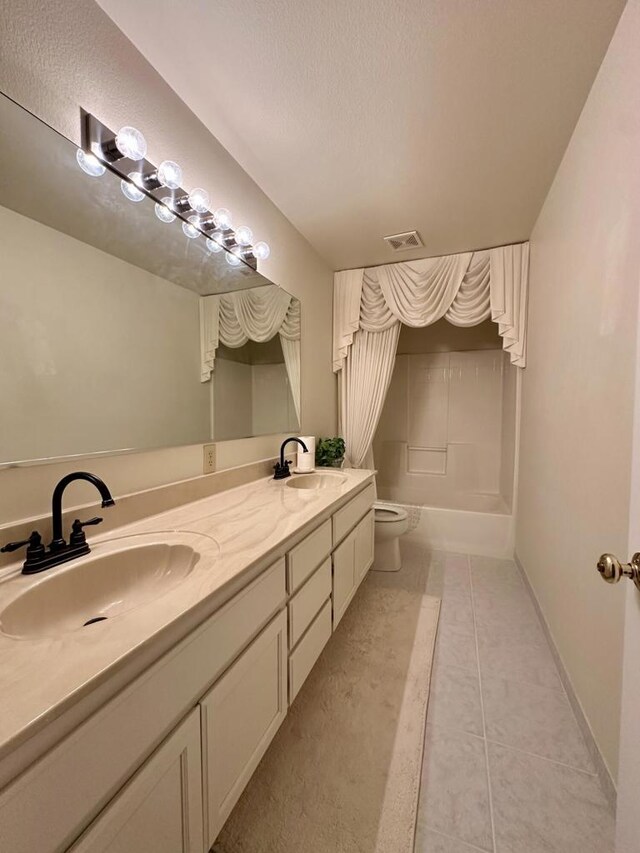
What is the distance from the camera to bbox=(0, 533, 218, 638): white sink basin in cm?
73

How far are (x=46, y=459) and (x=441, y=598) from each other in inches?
85.3

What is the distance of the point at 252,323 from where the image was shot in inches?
70.3

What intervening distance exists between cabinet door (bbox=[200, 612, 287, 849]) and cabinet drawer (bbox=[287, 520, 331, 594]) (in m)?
0.12

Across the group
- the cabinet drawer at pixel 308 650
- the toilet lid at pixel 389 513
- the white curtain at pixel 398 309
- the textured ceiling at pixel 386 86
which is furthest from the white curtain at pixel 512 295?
the cabinet drawer at pixel 308 650

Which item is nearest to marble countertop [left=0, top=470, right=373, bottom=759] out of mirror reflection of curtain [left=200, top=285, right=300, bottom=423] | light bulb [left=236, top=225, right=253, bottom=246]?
mirror reflection of curtain [left=200, top=285, right=300, bottom=423]

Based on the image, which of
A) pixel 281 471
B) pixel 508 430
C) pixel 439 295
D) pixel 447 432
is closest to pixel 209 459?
pixel 281 471

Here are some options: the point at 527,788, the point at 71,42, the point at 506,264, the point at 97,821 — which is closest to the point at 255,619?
the point at 97,821

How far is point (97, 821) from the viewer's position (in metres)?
0.52

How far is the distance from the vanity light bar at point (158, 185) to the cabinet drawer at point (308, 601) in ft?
4.79

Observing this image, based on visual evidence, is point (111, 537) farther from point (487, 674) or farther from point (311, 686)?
point (487, 674)

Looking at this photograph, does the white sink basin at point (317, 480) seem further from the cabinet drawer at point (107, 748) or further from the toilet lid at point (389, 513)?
the cabinet drawer at point (107, 748)

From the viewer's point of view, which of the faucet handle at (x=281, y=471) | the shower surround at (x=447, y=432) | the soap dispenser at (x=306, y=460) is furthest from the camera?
the shower surround at (x=447, y=432)

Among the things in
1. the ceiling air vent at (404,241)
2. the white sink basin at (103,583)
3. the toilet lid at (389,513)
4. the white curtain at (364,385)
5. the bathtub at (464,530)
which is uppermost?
the ceiling air vent at (404,241)

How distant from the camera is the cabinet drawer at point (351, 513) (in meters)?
1.51
